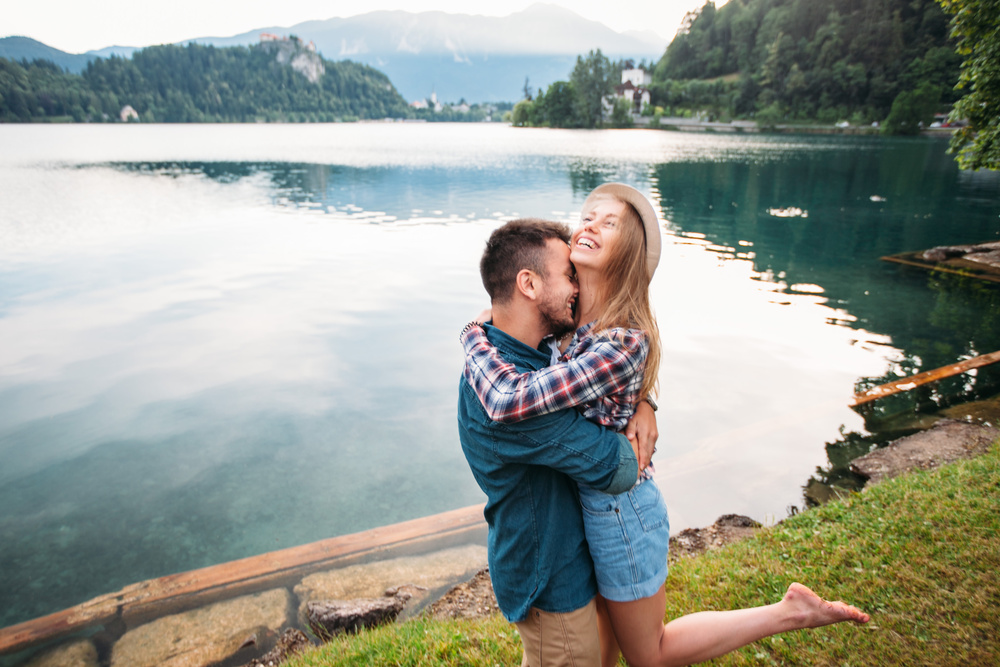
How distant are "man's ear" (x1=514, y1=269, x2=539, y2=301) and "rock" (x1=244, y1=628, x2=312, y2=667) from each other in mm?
3906

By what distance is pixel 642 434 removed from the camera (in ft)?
7.85

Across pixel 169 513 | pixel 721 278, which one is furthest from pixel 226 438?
pixel 721 278

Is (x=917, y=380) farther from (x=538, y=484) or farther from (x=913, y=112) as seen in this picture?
(x=913, y=112)

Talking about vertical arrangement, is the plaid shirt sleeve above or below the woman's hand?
below

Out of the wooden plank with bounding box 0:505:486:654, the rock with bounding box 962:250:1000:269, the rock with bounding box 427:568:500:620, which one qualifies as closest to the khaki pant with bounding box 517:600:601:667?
the rock with bounding box 427:568:500:620

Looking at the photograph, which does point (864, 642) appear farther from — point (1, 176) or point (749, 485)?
point (1, 176)

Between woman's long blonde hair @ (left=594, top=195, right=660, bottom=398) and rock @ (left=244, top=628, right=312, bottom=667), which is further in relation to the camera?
rock @ (left=244, top=628, right=312, bottom=667)

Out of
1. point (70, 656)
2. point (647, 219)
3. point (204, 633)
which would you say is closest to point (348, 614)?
point (204, 633)

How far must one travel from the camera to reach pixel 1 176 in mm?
36750

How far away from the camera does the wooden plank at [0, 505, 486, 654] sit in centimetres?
530

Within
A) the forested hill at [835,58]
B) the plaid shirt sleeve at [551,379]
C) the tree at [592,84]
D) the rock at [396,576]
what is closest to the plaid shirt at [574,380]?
the plaid shirt sleeve at [551,379]

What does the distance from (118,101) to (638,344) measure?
663 ft

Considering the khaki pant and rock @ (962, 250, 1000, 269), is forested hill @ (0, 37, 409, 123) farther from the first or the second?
the khaki pant

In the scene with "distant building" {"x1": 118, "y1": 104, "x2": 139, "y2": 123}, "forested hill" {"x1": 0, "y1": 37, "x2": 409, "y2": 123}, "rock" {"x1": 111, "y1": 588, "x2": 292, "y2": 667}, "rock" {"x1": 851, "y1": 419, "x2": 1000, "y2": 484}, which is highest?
"forested hill" {"x1": 0, "y1": 37, "x2": 409, "y2": 123}
